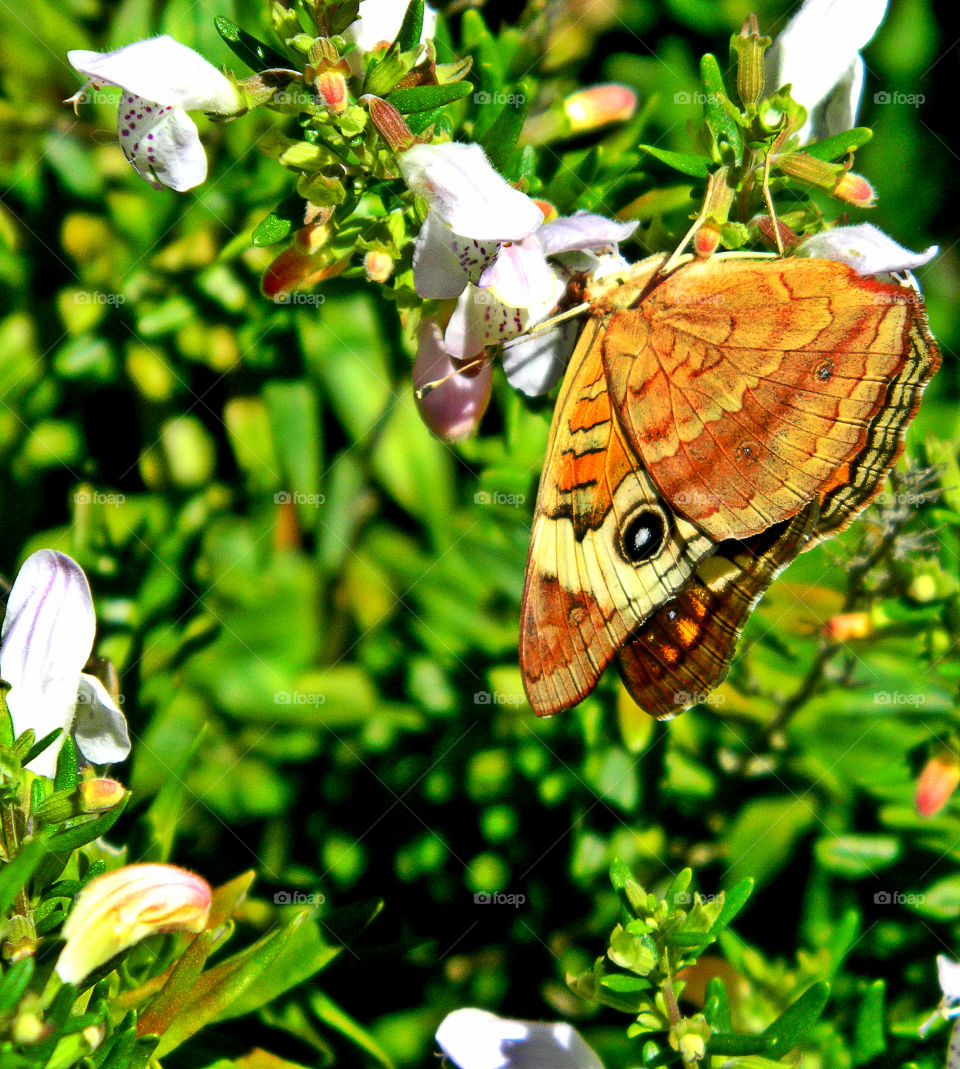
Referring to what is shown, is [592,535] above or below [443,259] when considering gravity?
below

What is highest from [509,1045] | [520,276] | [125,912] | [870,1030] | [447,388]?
[520,276]

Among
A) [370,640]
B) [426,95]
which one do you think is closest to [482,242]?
[426,95]

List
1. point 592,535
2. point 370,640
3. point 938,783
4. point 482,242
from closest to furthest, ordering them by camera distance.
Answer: point 482,242 < point 592,535 < point 938,783 < point 370,640

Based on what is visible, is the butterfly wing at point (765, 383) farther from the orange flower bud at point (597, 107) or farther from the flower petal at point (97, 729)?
the flower petal at point (97, 729)

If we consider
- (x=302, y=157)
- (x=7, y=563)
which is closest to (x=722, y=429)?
(x=302, y=157)

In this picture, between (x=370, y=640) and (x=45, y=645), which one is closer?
(x=45, y=645)

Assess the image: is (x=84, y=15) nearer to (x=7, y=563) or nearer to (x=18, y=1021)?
(x=7, y=563)

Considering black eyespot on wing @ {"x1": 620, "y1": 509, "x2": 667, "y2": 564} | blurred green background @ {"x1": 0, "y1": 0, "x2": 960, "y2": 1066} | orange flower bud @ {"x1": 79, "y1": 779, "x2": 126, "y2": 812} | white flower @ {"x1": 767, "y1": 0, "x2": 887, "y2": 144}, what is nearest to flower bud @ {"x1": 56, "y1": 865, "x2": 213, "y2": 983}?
orange flower bud @ {"x1": 79, "y1": 779, "x2": 126, "y2": 812}

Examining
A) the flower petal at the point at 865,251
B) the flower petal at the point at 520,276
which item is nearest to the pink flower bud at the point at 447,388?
the flower petal at the point at 520,276

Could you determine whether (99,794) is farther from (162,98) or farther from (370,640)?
(370,640)
